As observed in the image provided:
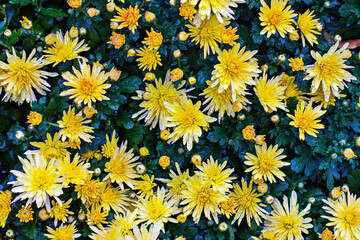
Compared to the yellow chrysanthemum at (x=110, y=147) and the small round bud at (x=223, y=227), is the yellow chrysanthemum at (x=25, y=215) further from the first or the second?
the small round bud at (x=223, y=227)

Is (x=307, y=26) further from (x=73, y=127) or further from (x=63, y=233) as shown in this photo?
(x=63, y=233)

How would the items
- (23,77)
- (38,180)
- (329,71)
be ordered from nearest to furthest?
(38,180) → (23,77) → (329,71)

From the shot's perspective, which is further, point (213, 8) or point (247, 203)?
point (247, 203)

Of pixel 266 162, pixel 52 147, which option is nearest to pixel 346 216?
pixel 266 162

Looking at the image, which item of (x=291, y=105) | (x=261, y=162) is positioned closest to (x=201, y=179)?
(x=261, y=162)

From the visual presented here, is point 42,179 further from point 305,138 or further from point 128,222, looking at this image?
point 305,138

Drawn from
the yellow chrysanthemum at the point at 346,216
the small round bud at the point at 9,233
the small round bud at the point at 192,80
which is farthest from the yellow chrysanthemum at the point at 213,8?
the small round bud at the point at 9,233

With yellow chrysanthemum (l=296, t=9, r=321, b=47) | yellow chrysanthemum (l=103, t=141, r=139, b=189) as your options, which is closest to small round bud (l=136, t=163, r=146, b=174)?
yellow chrysanthemum (l=103, t=141, r=139, b=189)
